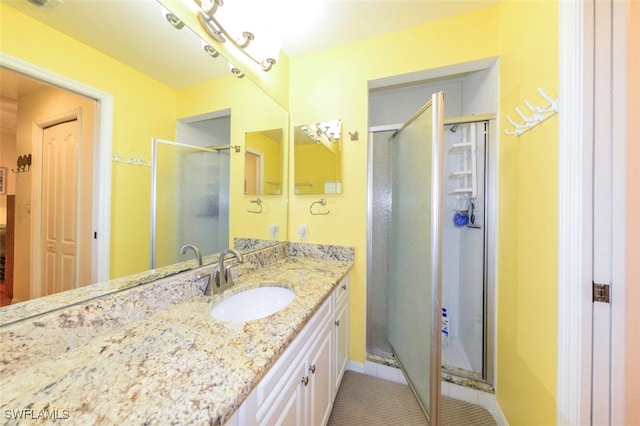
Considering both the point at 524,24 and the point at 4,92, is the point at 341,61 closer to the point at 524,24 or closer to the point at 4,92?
the point at 524,24

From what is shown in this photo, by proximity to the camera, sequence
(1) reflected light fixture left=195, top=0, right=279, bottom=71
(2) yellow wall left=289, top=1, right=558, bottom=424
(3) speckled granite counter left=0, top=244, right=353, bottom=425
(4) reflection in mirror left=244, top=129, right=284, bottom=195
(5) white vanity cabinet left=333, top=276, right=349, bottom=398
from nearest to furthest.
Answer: (3) speckled granite counter left=0, top=244, right=353, bottom=425 < (2) yellow wall left=289, top=1, right=558, bottom=424 < (1) reflected light fixture left=195, top=0, right=279, bottom=71 < (5) white vanity cabinet left=333, top=276, right=349, bottom=398 < (4) reflection in mirror left=244, top=129, right=284, bottom=195

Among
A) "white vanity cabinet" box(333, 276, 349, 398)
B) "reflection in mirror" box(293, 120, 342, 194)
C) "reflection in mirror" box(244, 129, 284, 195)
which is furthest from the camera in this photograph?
"reflection in mirror" box(293, 120, 342, 194)

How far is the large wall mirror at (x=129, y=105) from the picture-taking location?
1.91 ft

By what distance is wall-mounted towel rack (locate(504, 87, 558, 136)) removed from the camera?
840mm

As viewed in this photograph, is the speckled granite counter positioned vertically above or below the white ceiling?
below

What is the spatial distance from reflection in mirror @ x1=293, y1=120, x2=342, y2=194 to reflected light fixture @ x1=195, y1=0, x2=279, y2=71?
538mm

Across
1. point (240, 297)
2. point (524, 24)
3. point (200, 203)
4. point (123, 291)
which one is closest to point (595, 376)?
point (240, 297)

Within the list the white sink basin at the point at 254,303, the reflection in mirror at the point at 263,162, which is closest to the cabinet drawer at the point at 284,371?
the white sink basin at the point at 254,303

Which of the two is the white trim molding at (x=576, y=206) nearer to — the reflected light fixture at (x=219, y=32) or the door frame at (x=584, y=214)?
the door frame at (x=584, y=214)

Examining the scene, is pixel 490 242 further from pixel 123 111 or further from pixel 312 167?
pixel 123 111

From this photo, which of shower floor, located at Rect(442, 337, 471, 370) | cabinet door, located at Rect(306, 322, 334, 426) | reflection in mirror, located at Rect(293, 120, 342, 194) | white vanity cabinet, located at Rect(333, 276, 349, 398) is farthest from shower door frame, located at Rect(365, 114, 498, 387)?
cabinet door, located at Rect(306, 322, 334, 426)

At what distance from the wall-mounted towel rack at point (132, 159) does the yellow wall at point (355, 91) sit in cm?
109

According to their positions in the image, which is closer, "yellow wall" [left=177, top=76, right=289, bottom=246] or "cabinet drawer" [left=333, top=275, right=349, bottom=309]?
"yellow wall" [left=177, top=76, right=289, bottom=246]

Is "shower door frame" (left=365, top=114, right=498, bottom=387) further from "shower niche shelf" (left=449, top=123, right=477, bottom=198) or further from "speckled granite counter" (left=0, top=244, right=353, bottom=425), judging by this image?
Answer: "speckled granite counter" (left=0, top=244, right=353, bottom=425)
